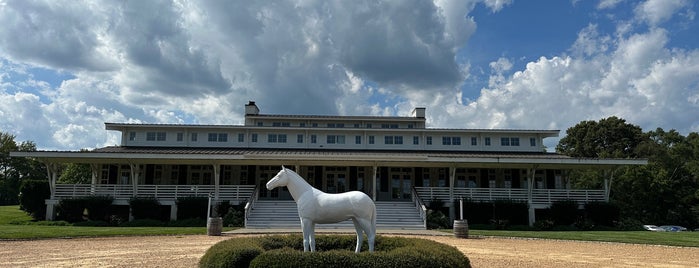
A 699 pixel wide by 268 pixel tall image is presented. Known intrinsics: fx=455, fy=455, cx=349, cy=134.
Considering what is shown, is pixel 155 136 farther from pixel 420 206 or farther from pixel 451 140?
pixel 451 140

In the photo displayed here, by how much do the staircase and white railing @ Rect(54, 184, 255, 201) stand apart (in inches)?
66.7

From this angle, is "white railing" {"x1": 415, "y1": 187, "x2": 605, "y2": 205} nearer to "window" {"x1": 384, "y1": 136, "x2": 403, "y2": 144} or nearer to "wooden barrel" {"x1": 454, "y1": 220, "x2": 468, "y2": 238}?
"window" {"x1": 384, "y1": 136, "x2": 403, "y2": 144}

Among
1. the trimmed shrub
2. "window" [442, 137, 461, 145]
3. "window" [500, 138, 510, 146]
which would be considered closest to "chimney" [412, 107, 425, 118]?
"window" [442, 137, 461, 145]

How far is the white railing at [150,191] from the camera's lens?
25.2 metres

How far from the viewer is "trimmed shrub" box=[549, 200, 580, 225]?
80.5 feet

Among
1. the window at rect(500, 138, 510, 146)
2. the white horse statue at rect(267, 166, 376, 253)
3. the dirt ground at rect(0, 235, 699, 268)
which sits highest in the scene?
the window at rect(500, 138, 510, 146)

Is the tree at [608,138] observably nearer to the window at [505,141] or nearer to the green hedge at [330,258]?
the window at [505,141]

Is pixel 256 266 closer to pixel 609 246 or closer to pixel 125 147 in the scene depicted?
pixel 609 246

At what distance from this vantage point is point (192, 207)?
24.1 m

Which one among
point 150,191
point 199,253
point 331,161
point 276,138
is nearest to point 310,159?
point 331,161

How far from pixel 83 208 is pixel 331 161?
1333cm

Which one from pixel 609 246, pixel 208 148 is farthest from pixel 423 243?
pixel 208 148

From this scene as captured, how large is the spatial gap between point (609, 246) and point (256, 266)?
43.9 ft

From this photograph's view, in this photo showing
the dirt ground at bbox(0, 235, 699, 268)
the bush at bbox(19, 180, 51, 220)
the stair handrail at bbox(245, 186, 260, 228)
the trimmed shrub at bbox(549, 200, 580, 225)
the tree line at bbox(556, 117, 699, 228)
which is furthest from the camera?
the tree line at bbox(556, 117, 699, 228)
